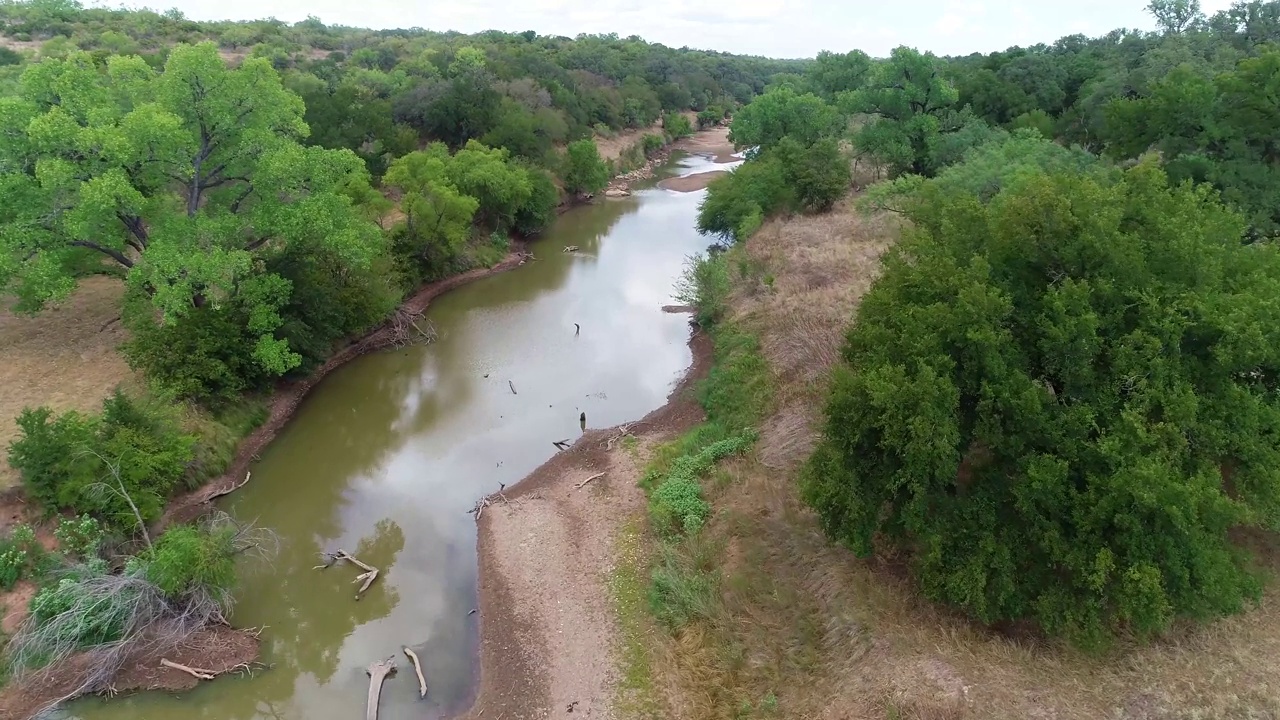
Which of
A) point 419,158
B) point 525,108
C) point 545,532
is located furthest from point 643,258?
point 545,532

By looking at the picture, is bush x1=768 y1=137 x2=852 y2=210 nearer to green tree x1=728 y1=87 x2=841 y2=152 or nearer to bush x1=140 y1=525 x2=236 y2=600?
green tree x1=728 y1=87 x2=841 y2=152

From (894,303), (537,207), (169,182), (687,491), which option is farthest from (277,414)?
(537,207)

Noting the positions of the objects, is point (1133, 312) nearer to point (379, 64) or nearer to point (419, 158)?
point (419, 158)

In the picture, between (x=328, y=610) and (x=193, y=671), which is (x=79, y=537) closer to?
(x=193, y=671)

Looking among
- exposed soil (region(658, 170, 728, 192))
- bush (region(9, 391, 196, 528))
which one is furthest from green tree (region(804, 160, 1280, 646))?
exposed soil (region(658, 170, 728, 192))

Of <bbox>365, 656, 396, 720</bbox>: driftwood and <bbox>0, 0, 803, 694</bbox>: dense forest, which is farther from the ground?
<bbox>0, 0, 803, 694</bbox>: dense forest

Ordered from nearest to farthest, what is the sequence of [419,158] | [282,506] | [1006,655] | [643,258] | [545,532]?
[1006,655] → [545,532] → [282,506] → [419,158] → [643,258]

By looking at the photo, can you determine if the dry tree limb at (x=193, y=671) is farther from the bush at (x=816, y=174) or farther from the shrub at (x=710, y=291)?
the bush at (x=816, y=174)
